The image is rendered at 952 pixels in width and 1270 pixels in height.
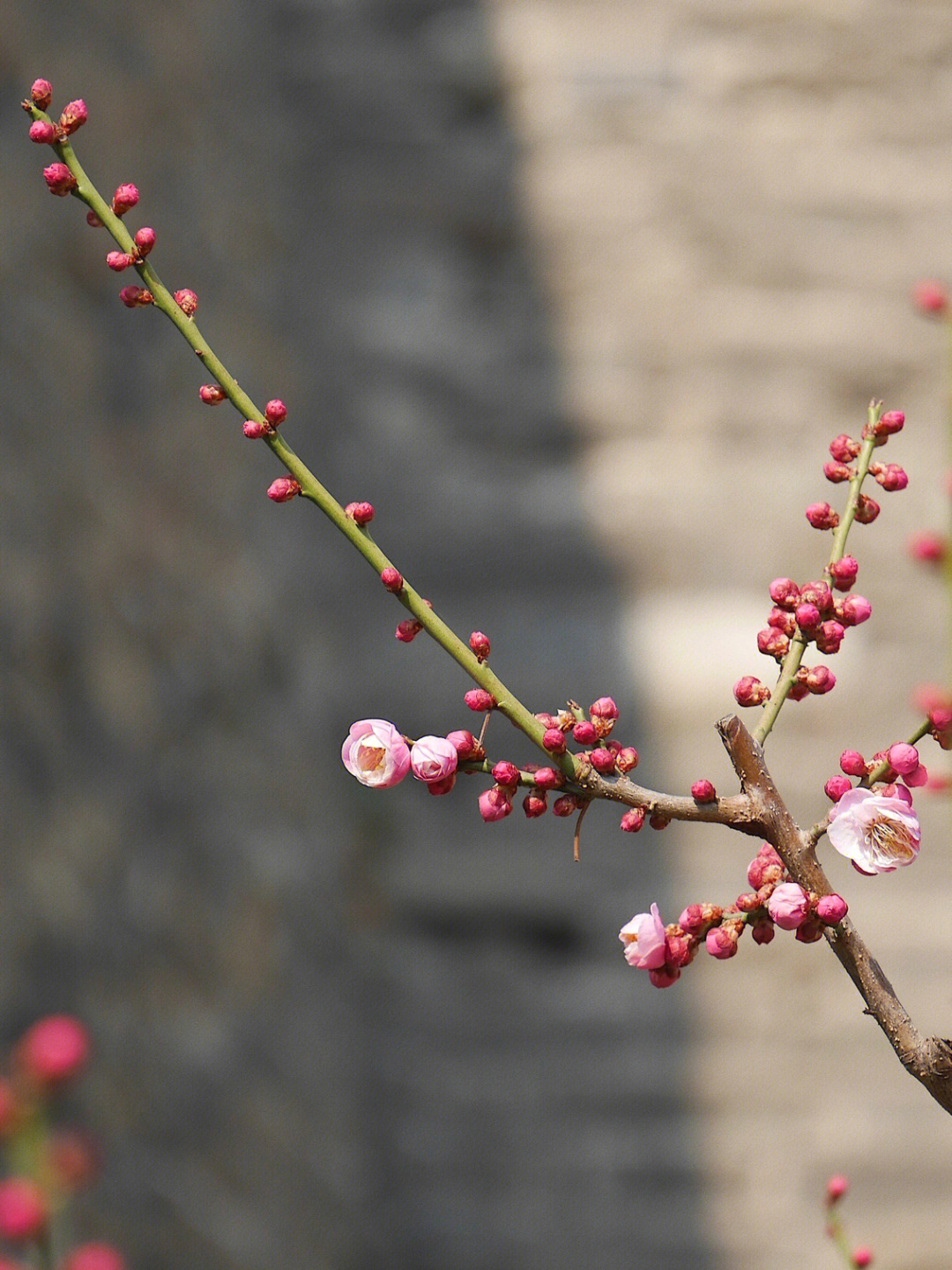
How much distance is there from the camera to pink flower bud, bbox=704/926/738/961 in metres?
0.30

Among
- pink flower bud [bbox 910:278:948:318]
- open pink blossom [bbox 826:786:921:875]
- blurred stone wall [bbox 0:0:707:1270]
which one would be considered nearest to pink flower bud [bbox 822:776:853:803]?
open pink blossom [bbox 826:786:921:875]

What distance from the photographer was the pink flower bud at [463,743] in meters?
0.30

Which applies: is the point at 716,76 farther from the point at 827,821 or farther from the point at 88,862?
the point at 827,821

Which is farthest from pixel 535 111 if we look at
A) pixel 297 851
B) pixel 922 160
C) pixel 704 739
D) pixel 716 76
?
pixel 297 851

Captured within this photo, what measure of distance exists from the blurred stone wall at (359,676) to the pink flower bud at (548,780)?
117cm

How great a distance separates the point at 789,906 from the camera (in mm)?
287

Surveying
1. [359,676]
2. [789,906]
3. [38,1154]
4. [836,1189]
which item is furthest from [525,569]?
[38,1154]

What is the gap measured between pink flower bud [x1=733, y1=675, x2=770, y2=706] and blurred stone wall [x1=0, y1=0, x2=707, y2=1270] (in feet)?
3.77

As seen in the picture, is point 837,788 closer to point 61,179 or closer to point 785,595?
point 785,595

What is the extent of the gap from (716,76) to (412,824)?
999 millimetres

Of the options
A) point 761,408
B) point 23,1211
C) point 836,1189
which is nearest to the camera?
point 23,1211

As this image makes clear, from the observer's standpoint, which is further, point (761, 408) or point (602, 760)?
point (761, 408)

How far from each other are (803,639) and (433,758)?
96mm

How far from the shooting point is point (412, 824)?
1620 mm
